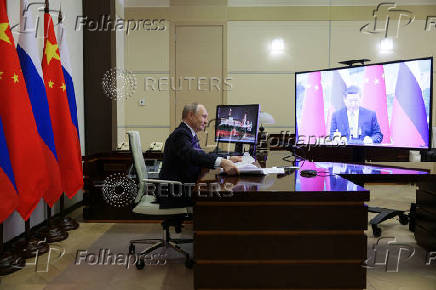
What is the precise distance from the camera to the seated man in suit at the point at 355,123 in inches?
122

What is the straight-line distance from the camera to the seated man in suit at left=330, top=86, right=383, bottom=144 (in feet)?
10.2

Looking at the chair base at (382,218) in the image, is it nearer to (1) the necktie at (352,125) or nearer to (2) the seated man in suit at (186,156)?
(1) the necktie at (352,125)

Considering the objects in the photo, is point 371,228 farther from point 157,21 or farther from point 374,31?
point 157,21

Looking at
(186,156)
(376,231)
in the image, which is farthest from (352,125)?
(186,156)

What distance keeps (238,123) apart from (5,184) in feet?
6.82

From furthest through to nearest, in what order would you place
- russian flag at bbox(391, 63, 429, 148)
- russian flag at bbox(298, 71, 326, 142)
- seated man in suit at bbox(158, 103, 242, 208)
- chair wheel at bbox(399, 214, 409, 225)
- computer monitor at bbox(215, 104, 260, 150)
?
chair wheel at bbox(399, 214, 409, 225)
computer monitor at bbox(215, 104, 260, 150)
russian flag at bbox(298, 71, 326, 142)
russian flag at bbox(391, 63, 429, 148)
seated man in suit at bbox(158, 103, 242, 208)

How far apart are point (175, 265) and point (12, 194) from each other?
4.29 ft

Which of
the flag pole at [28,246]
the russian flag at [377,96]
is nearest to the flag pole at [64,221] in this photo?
the flag pole at [28,246]

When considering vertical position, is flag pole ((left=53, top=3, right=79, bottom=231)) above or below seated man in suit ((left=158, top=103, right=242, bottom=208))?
below

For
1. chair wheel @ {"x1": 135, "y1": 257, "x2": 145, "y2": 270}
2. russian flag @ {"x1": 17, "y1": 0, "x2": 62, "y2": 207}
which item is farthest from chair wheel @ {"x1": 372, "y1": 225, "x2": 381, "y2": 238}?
russian flag @ {"x1": 17, "y1": 0, "x2": 62, "y2": 207}

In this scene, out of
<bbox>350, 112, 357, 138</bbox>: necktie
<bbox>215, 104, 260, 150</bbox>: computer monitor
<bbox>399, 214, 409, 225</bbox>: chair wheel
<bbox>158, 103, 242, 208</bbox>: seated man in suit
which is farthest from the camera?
<bbox>399, 214, 409, 225</bbox>: chair wheel

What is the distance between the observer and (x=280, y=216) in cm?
196

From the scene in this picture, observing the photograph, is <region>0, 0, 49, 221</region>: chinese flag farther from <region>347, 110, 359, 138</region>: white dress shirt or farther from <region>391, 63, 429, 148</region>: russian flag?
<region>391, 63, 429, 148</region>: russian flag

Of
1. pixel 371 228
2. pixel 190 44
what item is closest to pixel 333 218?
pixel 371 228
